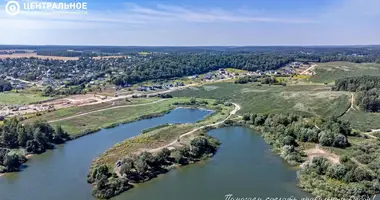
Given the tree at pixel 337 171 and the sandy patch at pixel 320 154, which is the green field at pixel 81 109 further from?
the tree at pixel 337 171

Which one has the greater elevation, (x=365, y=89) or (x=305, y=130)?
(x=365, y=89)

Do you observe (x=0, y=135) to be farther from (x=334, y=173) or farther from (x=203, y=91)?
(x=203, y=91)

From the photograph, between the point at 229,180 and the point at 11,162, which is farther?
the point at 11,162

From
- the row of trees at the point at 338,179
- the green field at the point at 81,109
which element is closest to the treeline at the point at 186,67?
the green field at the point at 81,109

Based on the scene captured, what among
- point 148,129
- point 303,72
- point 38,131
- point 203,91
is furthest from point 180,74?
point 38,131

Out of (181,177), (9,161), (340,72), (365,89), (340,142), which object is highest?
(340,72)

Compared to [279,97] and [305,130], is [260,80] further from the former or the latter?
[305,130]

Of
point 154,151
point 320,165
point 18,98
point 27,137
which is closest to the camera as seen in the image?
point 320,165

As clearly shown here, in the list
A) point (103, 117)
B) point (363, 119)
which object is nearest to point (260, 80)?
point (363, 119)
